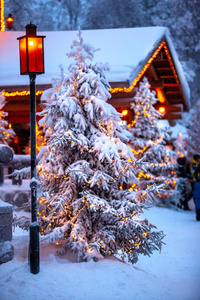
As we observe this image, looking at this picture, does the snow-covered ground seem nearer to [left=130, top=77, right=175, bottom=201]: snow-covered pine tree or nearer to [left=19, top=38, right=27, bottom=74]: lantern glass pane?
[left=19, top=38, right=27, bottom=74]: lantern glass pane

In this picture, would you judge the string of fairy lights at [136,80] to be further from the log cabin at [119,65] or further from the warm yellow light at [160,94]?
the warm yellow light at [160,94]

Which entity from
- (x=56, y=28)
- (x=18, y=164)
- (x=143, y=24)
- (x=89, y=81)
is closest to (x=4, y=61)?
(x=18, y=164)

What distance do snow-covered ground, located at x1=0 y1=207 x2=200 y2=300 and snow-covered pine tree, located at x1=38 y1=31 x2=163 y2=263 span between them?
0.34 meters

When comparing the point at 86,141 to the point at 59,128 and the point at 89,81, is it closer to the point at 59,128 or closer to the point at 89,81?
the point at 59,128

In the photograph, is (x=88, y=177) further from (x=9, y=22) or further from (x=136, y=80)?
(x=9, y=22)

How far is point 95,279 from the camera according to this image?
6039 mm

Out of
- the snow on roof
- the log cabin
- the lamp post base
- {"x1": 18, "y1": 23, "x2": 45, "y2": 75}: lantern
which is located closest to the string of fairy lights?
the log cabin

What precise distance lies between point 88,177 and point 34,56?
7.09ft

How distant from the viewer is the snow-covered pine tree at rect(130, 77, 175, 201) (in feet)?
43.7

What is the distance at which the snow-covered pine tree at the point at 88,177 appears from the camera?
264 inches

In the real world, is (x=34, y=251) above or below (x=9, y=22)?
below

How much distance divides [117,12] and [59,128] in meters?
29.9

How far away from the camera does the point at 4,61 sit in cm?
1309

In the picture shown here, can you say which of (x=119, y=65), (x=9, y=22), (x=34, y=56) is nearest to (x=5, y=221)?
(x=34, y=56)
